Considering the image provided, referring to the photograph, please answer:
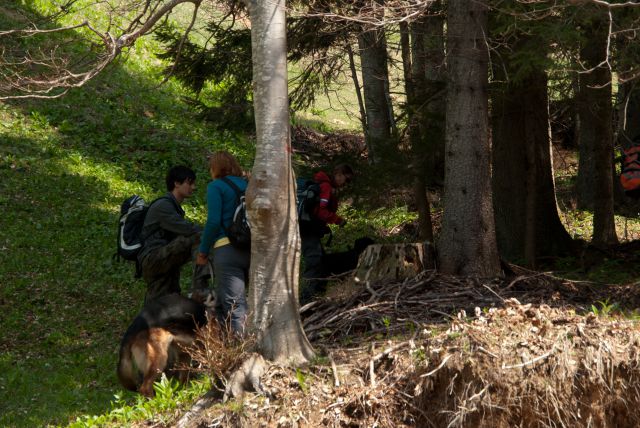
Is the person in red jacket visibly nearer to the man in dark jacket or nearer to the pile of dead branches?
the man in dark jacket

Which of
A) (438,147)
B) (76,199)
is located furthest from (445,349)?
(76,199)

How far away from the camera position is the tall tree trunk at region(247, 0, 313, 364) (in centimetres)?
678

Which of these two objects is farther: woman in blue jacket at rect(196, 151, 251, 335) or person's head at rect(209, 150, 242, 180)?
person's head at rect(209, 150, 242, 180)

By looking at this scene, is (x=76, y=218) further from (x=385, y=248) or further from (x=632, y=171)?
(x=632, y=171)

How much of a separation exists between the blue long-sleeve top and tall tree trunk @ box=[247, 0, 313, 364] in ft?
3.25

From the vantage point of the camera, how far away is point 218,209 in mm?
7898

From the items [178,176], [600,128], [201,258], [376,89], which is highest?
[376,89]

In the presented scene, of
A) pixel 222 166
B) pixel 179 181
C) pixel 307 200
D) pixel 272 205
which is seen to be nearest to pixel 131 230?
pixel 179 181

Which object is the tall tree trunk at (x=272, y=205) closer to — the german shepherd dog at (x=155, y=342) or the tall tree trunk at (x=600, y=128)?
the german shepherd dog at (x=155, y=342)

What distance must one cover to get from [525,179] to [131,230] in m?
6.09

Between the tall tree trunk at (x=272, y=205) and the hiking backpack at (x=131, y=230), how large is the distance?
233 centimetres

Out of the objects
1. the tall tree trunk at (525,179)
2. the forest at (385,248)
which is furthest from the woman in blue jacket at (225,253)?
the tall tree trunk at (525,179)

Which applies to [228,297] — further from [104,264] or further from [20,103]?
[20,103]

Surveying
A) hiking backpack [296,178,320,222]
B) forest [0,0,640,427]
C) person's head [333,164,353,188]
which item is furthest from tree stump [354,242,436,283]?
person's head [333,164,353,188]
